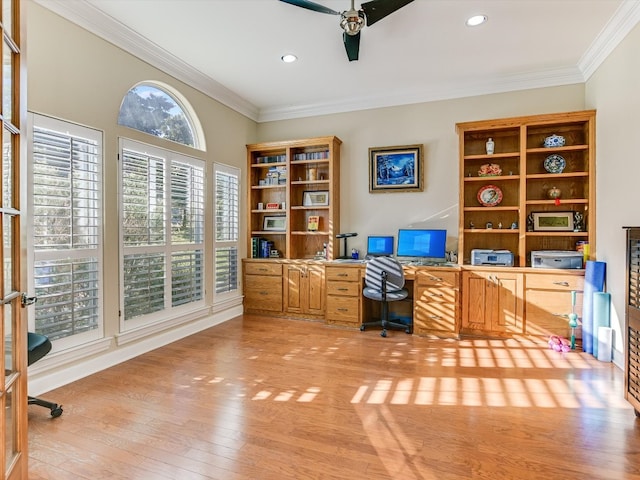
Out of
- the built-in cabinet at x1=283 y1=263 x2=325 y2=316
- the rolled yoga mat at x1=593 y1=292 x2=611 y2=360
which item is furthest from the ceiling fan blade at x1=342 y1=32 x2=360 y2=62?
the rolled yoga mat at x1=593 y1=292 x2=611 y2=360

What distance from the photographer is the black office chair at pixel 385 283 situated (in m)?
3.80

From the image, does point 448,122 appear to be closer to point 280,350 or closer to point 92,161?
point 280,350

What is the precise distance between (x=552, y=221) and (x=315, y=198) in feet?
9.40

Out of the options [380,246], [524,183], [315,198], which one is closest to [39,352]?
[315,198]

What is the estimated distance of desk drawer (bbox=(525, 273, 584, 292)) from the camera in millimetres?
3482

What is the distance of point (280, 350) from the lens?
3418mm

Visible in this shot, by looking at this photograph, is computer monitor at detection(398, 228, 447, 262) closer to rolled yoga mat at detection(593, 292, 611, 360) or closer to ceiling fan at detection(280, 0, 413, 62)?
rolled yoga mat at detection(593, 292, 611, 360)

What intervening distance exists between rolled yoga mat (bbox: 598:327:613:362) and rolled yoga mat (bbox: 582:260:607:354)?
0.50 feet

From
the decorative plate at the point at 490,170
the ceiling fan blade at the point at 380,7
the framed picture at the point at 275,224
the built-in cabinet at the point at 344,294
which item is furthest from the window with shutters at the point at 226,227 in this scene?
the decorative plate at the point at 490,170

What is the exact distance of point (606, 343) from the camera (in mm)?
3059

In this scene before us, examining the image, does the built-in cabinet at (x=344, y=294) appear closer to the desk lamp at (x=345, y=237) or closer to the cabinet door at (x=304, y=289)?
the cabinet door at (x=304, y=289)

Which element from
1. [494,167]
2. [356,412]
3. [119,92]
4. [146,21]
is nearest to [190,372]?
[356,412]

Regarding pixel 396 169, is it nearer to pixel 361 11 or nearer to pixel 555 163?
pixel 555 163

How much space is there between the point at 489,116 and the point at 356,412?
3.74m
